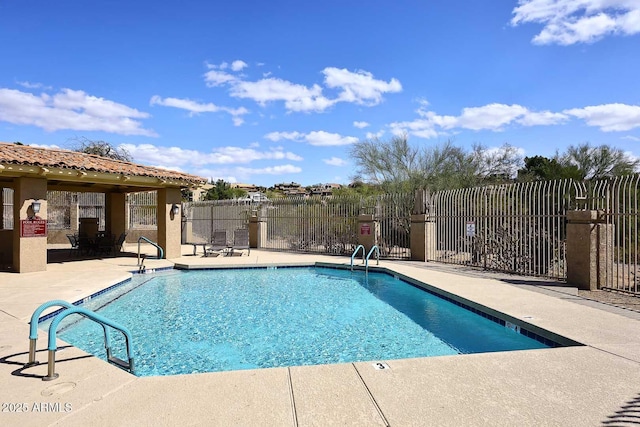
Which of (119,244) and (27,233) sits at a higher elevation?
(27,233)

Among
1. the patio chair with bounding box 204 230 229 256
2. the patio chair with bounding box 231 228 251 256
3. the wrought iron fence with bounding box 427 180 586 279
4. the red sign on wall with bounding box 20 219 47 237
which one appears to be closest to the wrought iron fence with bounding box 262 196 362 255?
the patio chair with bounding box 231 228 251 256

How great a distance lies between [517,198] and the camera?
10.5 meters

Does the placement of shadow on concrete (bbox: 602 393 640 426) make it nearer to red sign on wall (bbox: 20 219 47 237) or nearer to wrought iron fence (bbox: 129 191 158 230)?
red sign on wall (bbox: 20 219 47 237)

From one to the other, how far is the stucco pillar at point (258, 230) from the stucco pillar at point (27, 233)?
921 cm

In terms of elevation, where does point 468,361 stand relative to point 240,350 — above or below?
above

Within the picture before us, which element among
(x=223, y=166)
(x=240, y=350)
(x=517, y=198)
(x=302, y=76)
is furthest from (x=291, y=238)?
(x=223, y=166)

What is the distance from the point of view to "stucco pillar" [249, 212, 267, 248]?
1869 cm

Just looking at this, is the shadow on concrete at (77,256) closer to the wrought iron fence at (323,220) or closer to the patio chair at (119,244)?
the patio chair at (119,244)

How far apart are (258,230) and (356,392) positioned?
15.9m

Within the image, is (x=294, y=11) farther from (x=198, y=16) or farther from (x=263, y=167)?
(x=263, y=167)

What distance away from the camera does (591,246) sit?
8.14m

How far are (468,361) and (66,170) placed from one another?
1136 centimetres

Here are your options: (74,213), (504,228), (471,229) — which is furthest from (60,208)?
(504,228)

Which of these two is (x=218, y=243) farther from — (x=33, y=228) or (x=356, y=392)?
(x=356, y=392)
